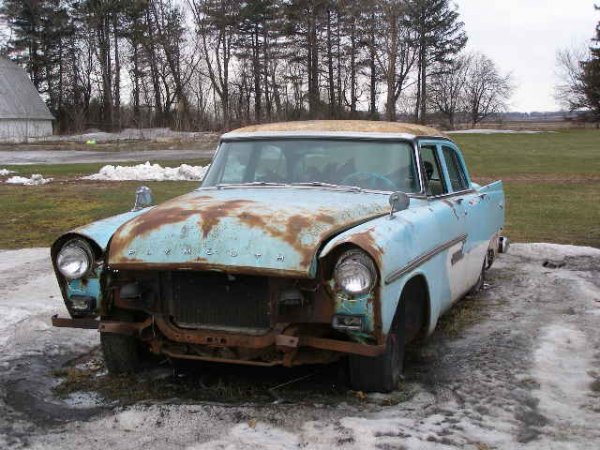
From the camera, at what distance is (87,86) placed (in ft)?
196

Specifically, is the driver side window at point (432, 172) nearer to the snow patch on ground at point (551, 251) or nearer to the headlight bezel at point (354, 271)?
the headlight bezel at point (354, 271)

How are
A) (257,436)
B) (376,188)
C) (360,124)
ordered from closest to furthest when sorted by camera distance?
(257,436) → (376,188) → (360,124)

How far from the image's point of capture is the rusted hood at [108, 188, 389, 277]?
12.0 ft

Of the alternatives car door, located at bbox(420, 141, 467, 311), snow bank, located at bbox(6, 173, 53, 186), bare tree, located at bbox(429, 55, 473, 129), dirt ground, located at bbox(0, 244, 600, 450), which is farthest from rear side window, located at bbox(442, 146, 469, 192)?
bare tree, located at bbox(429, 55, 473, 129)

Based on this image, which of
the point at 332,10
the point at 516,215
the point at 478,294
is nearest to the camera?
the point at 478,294

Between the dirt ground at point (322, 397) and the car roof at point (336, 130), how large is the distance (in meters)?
1.61

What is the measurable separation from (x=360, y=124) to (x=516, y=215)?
7.79m

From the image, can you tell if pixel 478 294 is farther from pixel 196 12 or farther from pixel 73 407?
pixel 196 12

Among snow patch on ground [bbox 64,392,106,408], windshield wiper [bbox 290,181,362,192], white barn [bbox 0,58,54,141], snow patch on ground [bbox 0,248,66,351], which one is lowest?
snow patch on ground [bbox 64,392,106,408]

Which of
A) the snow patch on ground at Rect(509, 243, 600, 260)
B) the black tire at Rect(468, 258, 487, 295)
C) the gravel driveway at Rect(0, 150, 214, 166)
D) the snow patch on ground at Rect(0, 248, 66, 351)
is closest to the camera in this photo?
the snow patch on ground at Rect(0, 248, 66, 351)

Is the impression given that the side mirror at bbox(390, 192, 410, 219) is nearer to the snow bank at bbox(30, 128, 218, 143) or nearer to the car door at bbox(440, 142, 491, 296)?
the car door at bbox(440, 142, 491, 296)

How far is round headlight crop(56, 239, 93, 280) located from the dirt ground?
736 mm

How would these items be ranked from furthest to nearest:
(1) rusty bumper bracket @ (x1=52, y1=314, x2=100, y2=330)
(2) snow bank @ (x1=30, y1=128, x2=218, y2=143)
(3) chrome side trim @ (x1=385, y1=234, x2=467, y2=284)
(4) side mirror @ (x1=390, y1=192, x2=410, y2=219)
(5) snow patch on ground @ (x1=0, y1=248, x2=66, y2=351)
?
(2) snow bank @ (x1=30, y1=128, x2=218, y2=143) < (5) snow patch on ground @ (x1=0, y1=248, x2=66, y2=351) < (4) side mirror @ (x1=390, y1=192, x2=410, y2=219) < (1) rusty bumper bracket @ (x1=52, y1=314, x2=100, y2=330) < (3) chrome side trim @ (x1=385, y1=234, x2=467, y2=284)

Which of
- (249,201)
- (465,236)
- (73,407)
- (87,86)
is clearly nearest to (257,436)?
(73,407)
